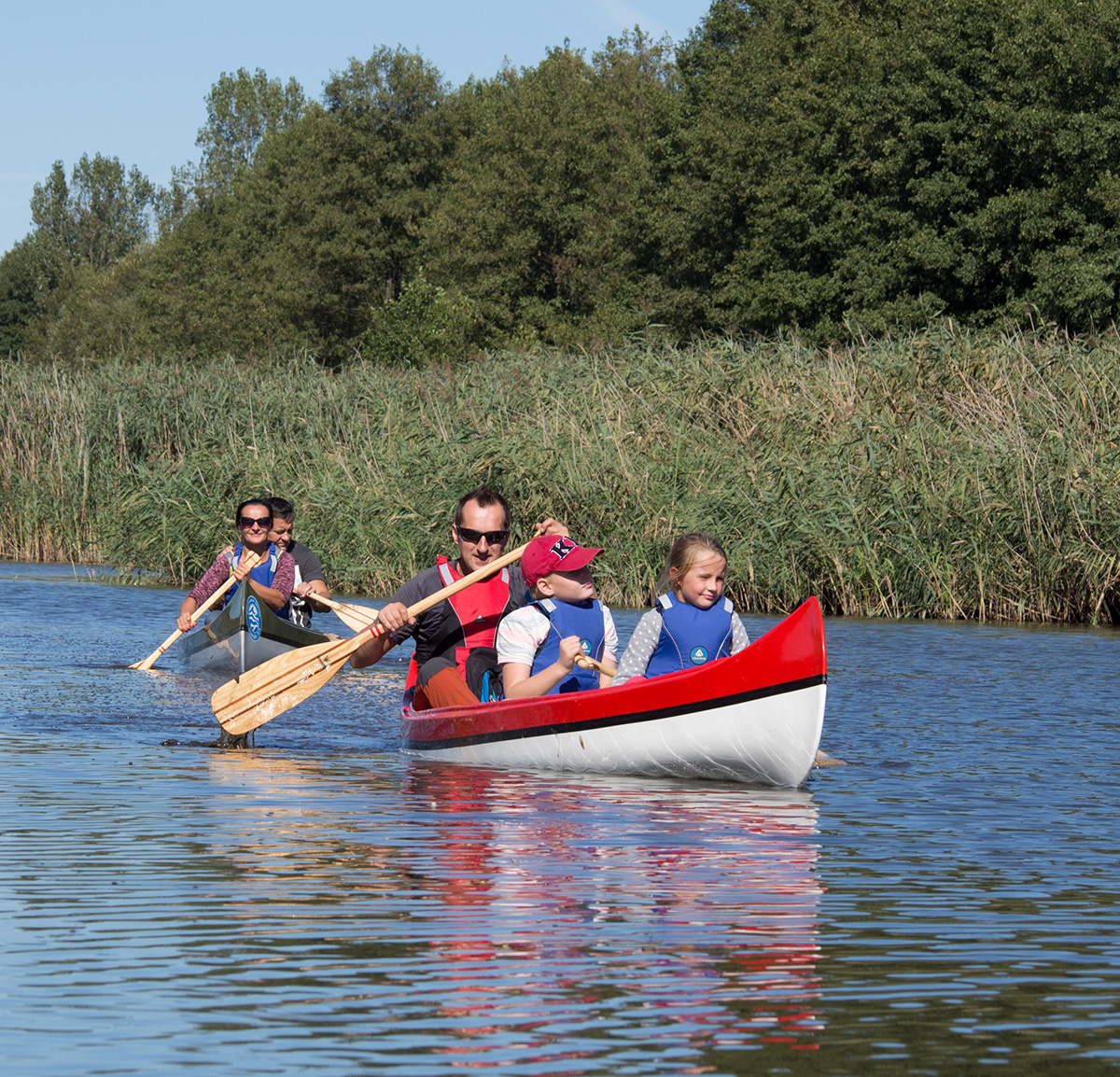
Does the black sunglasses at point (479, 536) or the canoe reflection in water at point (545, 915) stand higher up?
the black sunglasses at point (479, 536)

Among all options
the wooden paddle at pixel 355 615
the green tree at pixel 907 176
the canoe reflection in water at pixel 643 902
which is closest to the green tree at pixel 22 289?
the green tree at pixel 907 176

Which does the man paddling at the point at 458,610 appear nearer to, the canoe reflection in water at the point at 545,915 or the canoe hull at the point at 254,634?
the canoe reflection in water at the point at 545,915

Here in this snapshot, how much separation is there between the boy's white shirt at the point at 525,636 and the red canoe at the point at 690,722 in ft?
0.58

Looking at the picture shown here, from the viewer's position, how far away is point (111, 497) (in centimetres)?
1758

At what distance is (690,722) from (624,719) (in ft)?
0.87

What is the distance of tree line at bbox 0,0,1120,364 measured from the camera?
2853 centimetres

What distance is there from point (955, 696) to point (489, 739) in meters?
3.12

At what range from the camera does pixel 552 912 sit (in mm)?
3895

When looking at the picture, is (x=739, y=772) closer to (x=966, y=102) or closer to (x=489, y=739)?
(x=489, y=739)

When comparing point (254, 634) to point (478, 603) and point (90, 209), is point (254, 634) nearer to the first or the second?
point (478, 603)

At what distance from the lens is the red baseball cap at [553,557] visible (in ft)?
19.5

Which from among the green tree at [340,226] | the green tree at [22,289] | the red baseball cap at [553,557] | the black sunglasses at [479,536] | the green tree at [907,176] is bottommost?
the red baseball cap at [553,557]

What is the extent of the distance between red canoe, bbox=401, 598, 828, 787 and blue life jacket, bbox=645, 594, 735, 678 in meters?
0.33

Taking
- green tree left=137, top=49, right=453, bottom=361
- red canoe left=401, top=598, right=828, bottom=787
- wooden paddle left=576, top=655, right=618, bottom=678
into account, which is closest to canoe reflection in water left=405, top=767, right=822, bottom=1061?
red canoe left=401, top=598, right=828, bottom=787
